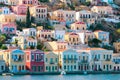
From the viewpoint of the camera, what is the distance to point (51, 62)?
106875 millimetres

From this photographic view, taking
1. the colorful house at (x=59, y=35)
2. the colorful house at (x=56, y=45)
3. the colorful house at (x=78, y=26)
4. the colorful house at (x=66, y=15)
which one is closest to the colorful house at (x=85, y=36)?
the colorful house at (x=59, y=35)

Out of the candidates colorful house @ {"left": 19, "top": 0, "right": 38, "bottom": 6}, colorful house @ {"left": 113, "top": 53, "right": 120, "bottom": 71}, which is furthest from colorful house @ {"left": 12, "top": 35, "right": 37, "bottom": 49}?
colorful house @ {"left": 19, "top": 0, "right": 38, "bottom": 6}

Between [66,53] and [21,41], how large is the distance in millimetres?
6292

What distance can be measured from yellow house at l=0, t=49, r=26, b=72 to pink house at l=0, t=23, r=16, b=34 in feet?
34.0

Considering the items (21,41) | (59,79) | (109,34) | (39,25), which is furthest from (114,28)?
(59,79)

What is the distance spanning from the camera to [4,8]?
404ft

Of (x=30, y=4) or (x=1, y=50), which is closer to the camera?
(x=1, y=50)

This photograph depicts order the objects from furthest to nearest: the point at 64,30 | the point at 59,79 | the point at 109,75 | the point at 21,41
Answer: the point at 64,30
the point at 21,41
the point at 109,75
the point at 59,79

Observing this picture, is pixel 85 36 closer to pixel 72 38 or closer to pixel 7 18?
pixel 72 38

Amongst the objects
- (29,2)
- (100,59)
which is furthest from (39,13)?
(100,59)

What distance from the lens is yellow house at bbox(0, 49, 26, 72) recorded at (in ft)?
342

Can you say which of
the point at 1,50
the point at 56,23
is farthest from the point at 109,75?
the point at 56,23

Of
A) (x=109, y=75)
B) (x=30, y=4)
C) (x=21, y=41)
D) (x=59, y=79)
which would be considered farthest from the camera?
(x=30, y=4)

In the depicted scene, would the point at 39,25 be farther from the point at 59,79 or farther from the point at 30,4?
the point at 59,79
